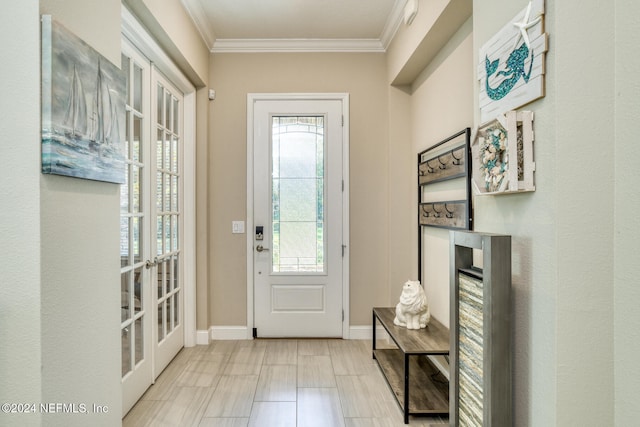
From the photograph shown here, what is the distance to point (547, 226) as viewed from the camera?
109 centimetres

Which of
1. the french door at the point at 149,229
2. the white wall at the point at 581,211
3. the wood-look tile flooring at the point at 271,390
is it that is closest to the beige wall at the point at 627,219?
the white wall at the point at 581,211

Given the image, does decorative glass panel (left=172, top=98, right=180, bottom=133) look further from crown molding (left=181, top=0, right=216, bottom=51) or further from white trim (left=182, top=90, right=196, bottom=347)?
crown molding (left=181, top=0, right=216, bottom=51)

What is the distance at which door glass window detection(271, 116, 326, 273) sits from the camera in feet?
10.8

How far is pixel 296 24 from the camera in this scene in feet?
9.74

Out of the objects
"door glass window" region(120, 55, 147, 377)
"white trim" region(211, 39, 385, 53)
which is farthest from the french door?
"white trim" region(211, 39, 385, 53)

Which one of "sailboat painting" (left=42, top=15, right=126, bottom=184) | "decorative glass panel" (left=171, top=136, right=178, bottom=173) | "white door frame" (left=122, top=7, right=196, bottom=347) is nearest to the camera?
"sailboat painting" (left=42, top=15, right=126, bottom=184)

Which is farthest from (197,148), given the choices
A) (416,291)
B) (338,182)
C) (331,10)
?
(416,291)

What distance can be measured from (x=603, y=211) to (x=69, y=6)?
6.35 feet

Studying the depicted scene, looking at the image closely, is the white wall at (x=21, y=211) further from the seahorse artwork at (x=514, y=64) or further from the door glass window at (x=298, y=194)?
the door glass window at (x=298, y=194)

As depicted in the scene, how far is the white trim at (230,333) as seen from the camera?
329 centimetres

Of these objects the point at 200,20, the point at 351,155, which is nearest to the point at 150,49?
the point at 200,20

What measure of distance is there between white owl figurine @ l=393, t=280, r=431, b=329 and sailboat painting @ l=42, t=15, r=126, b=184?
189 centimetres

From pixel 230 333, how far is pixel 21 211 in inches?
96.5

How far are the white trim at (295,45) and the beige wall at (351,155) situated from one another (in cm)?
5
